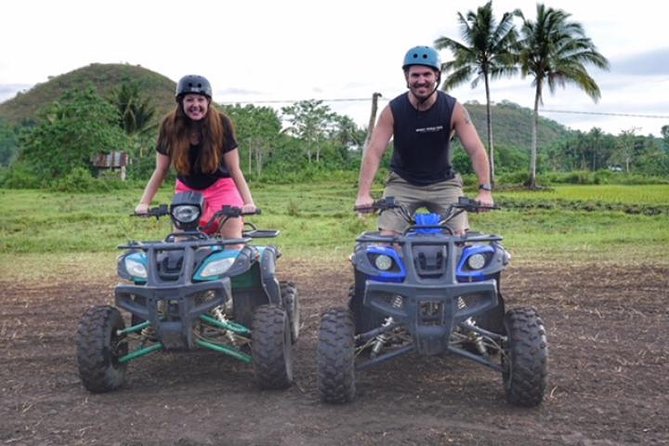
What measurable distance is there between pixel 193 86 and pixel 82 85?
118 metres

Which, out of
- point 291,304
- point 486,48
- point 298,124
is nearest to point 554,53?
point 486,48

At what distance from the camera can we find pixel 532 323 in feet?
15.3

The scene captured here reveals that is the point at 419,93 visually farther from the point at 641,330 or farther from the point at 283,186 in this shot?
the point at 283,186

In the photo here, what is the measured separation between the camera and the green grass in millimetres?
13688

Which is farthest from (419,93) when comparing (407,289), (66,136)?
(66,136)

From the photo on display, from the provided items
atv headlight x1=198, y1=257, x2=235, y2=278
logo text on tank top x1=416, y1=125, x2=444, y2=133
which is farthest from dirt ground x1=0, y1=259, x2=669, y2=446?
logo text on tank top x1=416, y1=125, x2=444, y2=133

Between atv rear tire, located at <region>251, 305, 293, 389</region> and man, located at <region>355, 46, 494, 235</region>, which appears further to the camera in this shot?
man, located at <region>355, 46, 494, 235</region>

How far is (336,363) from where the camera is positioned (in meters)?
4.66

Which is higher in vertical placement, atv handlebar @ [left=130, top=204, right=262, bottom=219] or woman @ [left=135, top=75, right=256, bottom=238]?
woman @ [left=135, top=75, right=256, bottom=238]

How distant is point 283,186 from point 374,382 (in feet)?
139

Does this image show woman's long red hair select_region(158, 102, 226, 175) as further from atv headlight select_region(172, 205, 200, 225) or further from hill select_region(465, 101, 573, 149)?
hill select_region(465, 101, 573, 149)

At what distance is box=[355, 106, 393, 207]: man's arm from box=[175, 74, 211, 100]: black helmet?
3.98ft

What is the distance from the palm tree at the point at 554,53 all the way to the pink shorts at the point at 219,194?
130 ft

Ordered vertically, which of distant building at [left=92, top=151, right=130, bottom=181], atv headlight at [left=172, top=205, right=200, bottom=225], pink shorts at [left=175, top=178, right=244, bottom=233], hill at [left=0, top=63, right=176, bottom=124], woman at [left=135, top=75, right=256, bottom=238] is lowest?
atv headlight at [left=172, top=205, right=200, bottom=225]
